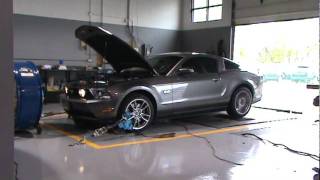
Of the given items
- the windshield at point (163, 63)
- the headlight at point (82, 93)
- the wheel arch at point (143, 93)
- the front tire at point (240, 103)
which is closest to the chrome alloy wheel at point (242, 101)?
the front tire at point (240, 103)

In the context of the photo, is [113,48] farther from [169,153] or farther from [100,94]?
Answer: [169,153]

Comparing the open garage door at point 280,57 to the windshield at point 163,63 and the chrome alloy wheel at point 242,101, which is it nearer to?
the chrome alloy wheel at point 242,101

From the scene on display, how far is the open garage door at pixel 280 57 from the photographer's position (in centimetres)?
1058

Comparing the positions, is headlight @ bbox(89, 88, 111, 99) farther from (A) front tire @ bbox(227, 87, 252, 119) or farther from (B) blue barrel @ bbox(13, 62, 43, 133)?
(A) front tire @ bbox(227, 87, 252, 119)

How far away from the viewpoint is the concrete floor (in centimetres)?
400

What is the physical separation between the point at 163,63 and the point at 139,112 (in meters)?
1.26

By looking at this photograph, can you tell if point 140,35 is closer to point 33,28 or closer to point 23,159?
point 33,28

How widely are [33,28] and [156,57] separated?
15.4 feet

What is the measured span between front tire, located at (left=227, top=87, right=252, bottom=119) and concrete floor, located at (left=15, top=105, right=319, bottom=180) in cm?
42

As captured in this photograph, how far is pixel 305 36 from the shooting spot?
10.5m

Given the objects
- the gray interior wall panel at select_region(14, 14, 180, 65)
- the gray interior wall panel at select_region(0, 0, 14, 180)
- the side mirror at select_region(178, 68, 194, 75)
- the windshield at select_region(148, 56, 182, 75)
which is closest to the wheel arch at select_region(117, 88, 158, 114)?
the windshield at select_region(148, 56, 182, 75)

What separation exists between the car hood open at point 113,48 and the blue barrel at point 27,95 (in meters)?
1.06

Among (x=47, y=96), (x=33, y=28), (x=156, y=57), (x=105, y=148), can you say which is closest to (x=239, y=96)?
(x=156, y=57)

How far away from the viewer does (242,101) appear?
7.61 meters
